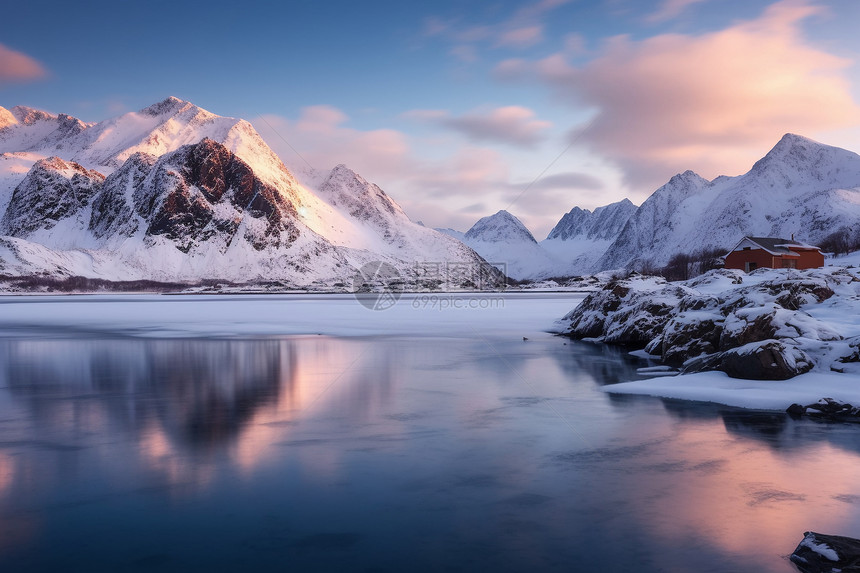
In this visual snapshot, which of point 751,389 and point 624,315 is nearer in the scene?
point 751,389

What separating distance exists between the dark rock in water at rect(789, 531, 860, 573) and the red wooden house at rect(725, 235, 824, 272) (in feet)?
235

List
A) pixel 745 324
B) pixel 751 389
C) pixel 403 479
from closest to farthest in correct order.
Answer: pixel 403 479 < pixel 751 389 < pixel 745 324

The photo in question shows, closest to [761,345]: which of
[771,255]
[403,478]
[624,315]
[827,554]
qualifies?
[827,554]

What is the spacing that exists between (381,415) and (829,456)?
1028cm

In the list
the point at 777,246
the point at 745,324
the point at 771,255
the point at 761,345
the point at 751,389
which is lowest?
the point at 751,389

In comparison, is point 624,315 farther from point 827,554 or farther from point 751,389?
point 827,554

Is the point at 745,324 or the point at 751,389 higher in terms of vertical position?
the point at 745,324

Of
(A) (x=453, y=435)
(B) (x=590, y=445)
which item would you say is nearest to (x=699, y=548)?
(B) (x=590, y=445)

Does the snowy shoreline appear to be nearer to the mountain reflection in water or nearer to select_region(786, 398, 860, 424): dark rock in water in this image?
select_region(786, 398, 860, 424): dark rock in water

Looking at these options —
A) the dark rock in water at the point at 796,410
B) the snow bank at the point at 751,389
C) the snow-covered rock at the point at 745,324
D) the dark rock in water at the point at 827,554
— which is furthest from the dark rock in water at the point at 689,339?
the dark rock in water at the point at 827,554

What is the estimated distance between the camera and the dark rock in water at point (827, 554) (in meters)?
7.35

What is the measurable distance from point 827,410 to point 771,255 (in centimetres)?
6297

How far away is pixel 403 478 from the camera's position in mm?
11211

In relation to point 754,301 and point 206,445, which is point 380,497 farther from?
point 754,301
